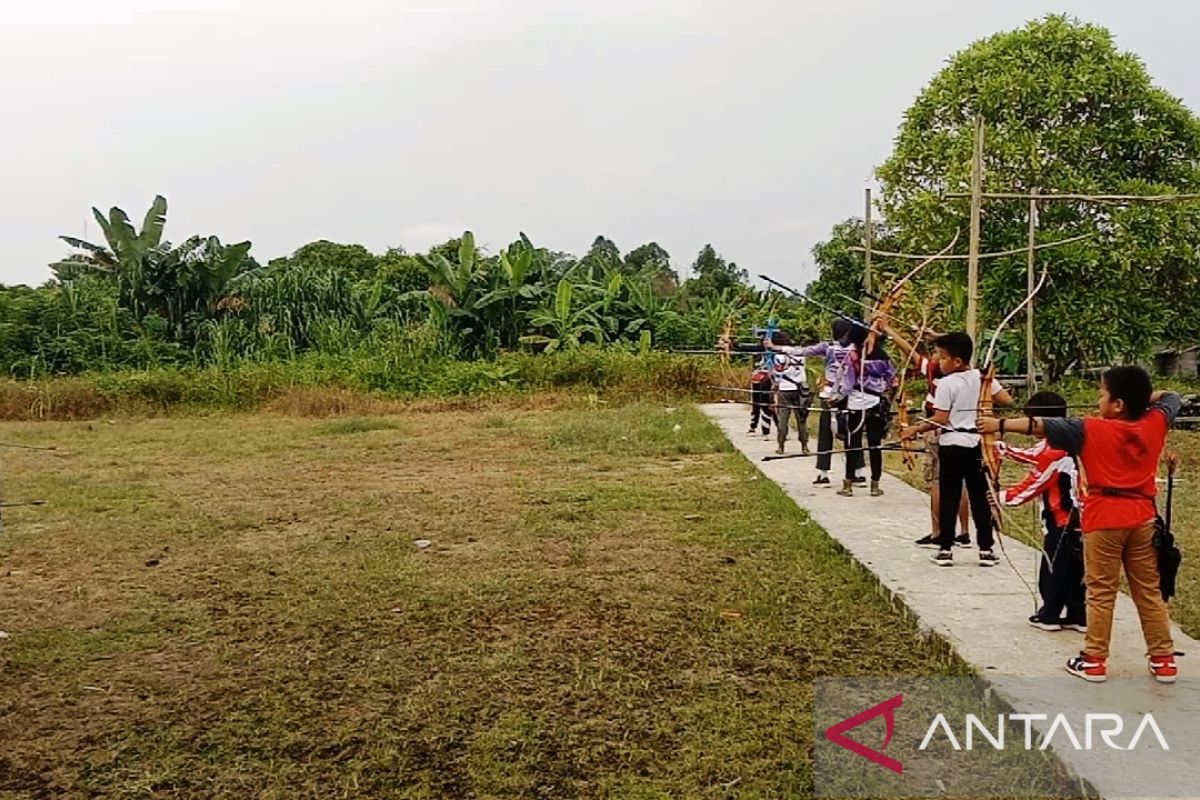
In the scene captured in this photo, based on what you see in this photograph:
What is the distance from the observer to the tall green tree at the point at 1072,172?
1212 cm

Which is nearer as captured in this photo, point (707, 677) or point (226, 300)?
point (707, 677)

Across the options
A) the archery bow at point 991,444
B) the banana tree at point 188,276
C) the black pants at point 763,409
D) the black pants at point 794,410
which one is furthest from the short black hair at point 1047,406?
the banana tree at point 188,276

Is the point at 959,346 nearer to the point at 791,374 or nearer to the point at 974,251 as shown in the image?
the point at 974,251

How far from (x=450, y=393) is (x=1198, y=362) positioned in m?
13.4

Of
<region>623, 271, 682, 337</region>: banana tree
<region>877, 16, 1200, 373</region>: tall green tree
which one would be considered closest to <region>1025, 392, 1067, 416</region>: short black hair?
<region>877, 16, 1200, 373</region>: tall green tree

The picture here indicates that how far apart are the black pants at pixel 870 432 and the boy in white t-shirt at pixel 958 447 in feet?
4.45

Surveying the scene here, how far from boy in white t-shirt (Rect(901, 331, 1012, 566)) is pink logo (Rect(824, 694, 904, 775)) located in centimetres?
171

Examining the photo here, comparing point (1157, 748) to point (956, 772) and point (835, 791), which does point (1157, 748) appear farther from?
point (835, 791)

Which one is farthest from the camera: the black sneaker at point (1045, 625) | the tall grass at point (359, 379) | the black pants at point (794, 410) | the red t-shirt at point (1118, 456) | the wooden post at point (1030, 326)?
the tall grass at point (359, 379)

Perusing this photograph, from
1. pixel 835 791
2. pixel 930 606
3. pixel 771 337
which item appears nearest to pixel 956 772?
pixel 835 791

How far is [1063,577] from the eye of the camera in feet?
14.1

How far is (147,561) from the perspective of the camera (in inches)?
243

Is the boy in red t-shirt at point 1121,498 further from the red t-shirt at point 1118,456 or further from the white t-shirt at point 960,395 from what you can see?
the white t-shirt at point 960,395

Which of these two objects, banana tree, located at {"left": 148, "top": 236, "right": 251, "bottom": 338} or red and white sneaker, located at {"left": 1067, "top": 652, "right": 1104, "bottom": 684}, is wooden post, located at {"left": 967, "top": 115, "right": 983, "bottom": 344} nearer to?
red and white sneaker, located at {"left": 1067, "top": 652, "right": 1104, "bottom": 684}
